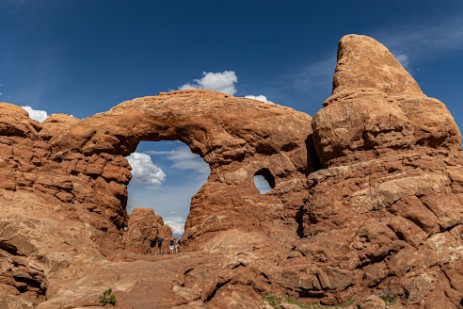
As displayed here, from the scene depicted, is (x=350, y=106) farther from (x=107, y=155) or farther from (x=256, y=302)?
(x=107, y=155)

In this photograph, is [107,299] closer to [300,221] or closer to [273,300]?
[273,300]

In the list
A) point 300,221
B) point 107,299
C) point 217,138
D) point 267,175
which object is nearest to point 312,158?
point 267,175

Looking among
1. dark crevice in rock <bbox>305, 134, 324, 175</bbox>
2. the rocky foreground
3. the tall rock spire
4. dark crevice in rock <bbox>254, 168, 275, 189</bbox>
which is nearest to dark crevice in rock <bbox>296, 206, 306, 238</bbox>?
the rocky foreground

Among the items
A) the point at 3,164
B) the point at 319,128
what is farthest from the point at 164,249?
the point at 319,128

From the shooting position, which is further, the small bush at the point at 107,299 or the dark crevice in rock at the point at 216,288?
the dark crevice in rock at the point at 216,288

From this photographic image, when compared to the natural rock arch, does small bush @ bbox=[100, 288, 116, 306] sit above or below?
below

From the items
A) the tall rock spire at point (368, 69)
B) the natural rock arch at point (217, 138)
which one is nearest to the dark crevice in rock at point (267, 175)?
the natural rock arch at point (217, 138)

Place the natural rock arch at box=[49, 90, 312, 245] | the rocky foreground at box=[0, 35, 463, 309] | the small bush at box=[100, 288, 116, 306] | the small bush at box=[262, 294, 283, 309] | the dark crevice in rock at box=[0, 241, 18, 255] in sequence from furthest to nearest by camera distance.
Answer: the natural rock arch at box=[49, 90, 312, 245] < the dark crevice in rock at box=[0, 241, 18, 255] < the small bush at box=[262, 294, 283, 309] < the rocky foreground at box=[0, 35, 463, 309] < the small bush at box=[100, 288, 116, 306]

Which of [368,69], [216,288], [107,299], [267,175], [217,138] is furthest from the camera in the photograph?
[267,175]

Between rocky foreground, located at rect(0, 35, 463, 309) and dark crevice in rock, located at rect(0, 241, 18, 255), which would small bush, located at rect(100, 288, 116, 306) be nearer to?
rocky foreground, located at rect(0, 35, 463, 309)

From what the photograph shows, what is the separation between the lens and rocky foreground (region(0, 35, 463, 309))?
53.9 feet

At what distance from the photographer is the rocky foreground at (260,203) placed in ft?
53.9

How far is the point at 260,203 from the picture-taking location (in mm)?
22844

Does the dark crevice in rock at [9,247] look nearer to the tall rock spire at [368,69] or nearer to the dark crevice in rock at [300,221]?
the dark crevice in rock at [300,221]
